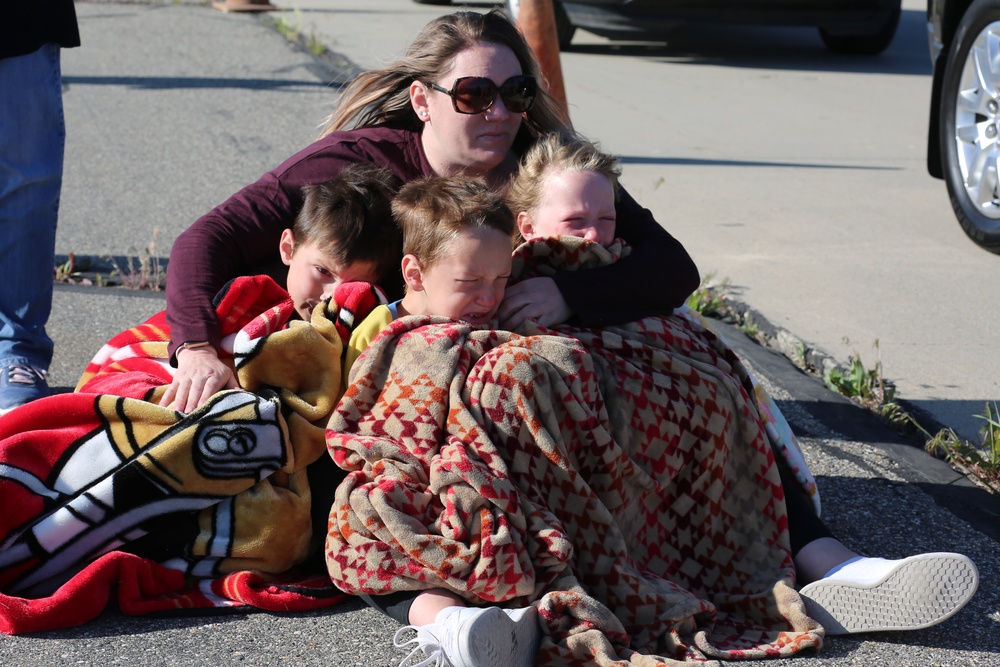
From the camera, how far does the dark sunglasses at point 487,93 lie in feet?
10.1

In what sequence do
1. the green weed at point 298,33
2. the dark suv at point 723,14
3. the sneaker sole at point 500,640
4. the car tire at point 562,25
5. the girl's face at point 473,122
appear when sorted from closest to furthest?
the sneaker sole at point 500,640
the girl's face at point 473,122
the dark suv at point 723,14
the car tire at point 562,25
the green weed at point 298,33

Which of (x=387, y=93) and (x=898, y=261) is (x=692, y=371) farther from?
(x=898, y=261)

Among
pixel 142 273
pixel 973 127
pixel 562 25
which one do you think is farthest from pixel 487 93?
pixel 562 25

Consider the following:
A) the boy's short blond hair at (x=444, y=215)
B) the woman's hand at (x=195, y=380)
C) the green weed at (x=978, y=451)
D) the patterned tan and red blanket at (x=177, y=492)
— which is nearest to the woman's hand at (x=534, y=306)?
the boy's short blond hair at (x=444, y=215)

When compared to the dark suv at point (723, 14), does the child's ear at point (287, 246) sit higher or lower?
higher

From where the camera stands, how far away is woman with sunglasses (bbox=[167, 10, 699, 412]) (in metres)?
2.82

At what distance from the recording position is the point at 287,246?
2.99m

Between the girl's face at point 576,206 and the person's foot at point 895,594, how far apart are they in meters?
0.99

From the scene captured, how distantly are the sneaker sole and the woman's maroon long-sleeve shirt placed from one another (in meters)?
0.78

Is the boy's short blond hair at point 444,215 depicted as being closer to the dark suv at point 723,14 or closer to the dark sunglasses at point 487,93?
the dark sunglasses at point 487,93

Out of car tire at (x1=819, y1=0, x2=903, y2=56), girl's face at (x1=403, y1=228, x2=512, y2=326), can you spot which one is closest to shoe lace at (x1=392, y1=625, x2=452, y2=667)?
girl's face at (x1=403, y1=228, x2=512, y2=326)

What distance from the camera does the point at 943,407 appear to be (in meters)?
3.87

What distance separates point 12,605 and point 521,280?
1.32 metres

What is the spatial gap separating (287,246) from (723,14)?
299 inches
